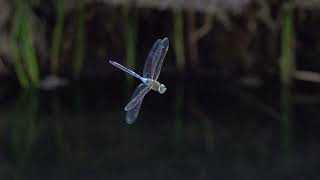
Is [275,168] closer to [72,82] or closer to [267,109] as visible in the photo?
[267,109]

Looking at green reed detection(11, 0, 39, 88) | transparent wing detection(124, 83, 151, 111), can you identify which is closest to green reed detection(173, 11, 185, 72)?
green reed detection(11, 0, 39, 88)

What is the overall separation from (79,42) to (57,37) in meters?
0.06

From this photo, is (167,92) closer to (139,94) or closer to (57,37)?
(57,37)

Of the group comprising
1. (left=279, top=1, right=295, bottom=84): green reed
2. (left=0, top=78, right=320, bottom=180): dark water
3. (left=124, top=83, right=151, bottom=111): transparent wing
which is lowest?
(left=0, top=78, right=320, bottom=180): dark water

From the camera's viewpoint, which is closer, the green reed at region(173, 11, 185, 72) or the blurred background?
the blurred background

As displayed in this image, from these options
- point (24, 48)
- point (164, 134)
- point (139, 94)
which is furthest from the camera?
point (24, 48)

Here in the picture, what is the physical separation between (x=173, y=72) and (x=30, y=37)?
0.38 metres

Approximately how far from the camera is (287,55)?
183 centimetres

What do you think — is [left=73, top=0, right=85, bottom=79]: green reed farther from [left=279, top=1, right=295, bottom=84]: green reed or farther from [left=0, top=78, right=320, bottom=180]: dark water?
[left=279, top=1, right=295, bottom=84]: green reed

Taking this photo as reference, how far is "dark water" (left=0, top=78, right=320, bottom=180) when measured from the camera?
137cm

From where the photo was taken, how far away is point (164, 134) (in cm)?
154

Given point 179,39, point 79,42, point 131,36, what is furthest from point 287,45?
point 79,42

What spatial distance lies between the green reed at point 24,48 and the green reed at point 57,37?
5cm

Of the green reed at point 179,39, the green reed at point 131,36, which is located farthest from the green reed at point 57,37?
the green reed at point 179,39
